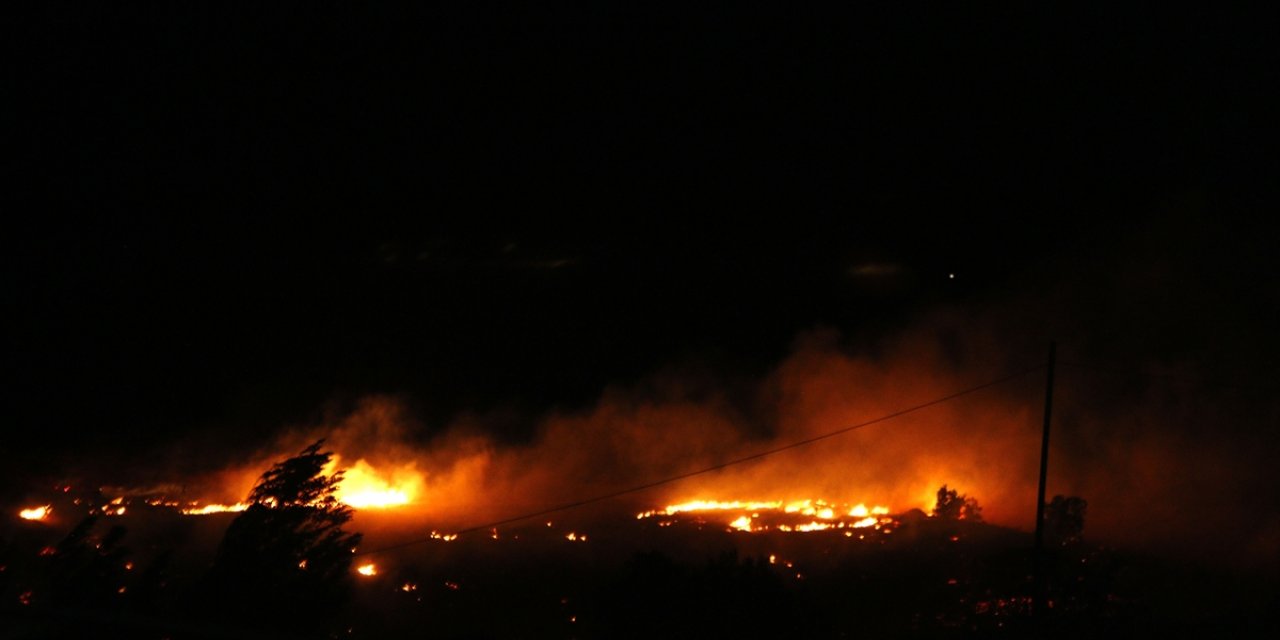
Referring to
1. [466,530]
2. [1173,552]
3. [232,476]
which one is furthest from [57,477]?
[1173,552]

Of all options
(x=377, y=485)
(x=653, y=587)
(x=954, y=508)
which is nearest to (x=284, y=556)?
(x=653, y=587)

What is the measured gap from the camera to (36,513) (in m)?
42.3

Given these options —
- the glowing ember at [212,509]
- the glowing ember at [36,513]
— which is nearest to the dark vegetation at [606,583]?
the glowing ember at [36,513]

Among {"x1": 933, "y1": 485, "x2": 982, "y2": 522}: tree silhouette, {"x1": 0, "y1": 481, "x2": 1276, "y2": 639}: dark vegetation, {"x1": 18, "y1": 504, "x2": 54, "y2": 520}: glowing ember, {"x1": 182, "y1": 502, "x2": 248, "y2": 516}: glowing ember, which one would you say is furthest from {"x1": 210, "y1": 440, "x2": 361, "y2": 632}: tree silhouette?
{"x1": 933, "y1": 485, "x2": 982, "y2": 522}: tree silhouette

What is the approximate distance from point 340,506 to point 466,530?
31.2m

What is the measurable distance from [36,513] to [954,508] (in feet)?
165

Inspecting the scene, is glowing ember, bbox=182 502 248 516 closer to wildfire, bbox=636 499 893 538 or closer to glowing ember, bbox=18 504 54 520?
glowing ember, bbox=18 504 54 520

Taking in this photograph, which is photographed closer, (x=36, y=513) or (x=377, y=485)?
(x=36, y=513)

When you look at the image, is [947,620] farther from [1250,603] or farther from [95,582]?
[95,582]

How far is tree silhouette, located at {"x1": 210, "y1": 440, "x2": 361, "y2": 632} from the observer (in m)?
14.0

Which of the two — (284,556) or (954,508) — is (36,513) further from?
(954,508)

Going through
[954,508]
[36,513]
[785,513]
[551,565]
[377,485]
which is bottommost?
[551,565]

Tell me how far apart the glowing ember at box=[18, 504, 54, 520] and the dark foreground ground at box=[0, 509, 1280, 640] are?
87.8 inches

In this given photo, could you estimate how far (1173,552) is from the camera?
58.1 m
